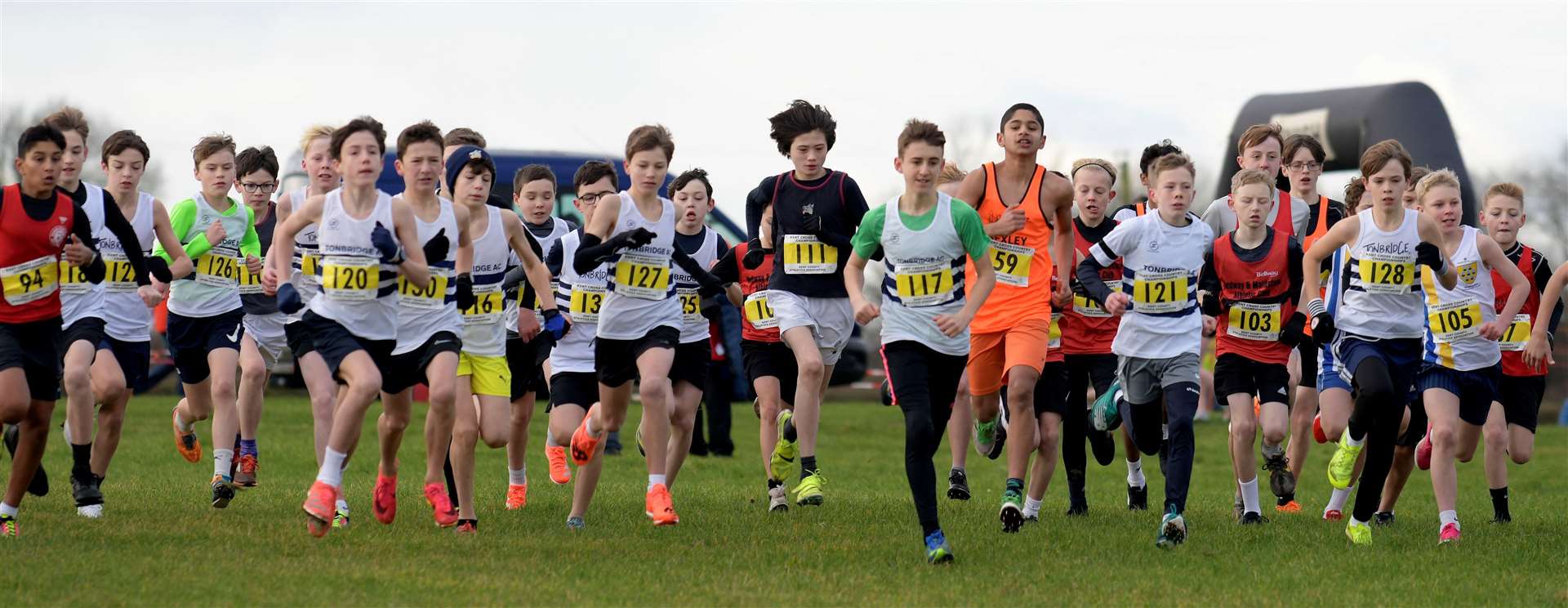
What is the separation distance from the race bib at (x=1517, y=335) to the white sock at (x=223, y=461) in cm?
746

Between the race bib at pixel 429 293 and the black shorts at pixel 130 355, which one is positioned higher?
the race bib at pixel 429 293

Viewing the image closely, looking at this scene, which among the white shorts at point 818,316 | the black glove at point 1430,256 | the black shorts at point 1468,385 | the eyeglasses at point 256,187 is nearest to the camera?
the black glove at point 1430,256

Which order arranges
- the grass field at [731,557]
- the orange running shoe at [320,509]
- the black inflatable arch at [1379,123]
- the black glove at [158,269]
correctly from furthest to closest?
1. the black inflatable arch at [1379,123]
2. the black glove at [158,269]
3. the orange running shoe at [320,509]
4. the grass field at [731,557]

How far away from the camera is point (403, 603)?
6645 millimetres

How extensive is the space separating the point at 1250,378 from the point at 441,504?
4.49m

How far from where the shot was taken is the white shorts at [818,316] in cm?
976

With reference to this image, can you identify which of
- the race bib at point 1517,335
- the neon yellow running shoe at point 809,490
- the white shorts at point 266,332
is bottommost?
the neon yellow running shoe at point 809,490

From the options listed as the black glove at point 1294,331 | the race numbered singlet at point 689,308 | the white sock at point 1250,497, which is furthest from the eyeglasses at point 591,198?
the white sock at point 1250,497

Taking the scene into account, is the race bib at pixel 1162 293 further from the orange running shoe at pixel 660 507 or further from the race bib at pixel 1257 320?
the orange running shoe at pixel 660 507

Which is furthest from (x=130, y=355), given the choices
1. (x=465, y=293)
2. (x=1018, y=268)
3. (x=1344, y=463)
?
(x=1344, y=463)

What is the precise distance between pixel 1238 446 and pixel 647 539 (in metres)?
3.47

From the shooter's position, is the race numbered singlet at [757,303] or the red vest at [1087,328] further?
the race numbered singlet at [757,303]

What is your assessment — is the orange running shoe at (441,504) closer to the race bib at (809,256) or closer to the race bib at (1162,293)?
the race bib at (809,256)

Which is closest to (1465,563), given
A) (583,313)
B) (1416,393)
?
(1416,393)
